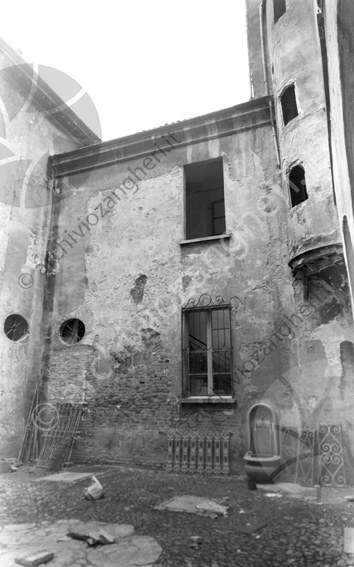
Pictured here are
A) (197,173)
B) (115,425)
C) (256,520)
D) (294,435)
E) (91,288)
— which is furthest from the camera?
(197,173)

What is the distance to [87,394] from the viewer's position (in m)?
9.00

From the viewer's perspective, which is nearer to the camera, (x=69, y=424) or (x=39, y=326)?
(x=69, y=424)

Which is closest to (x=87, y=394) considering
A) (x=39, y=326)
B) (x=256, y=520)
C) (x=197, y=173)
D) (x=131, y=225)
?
(x=39, y=326)

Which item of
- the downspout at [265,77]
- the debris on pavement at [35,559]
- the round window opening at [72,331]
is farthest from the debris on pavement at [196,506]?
the downspout at [265,77]

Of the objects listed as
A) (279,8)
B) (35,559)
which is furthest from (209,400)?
(279,8)

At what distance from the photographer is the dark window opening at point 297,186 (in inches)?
323

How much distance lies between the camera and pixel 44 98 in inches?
421

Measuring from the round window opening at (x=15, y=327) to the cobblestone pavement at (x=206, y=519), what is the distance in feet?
10.5

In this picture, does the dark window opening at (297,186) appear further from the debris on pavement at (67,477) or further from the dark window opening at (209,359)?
the debris on pavement at (67,477)

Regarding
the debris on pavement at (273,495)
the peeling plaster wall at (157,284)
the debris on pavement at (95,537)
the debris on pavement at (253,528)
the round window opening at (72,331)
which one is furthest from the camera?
the round window opening at (72,331)

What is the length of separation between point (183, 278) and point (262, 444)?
376 centimetres

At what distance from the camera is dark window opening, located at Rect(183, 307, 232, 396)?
8.25m

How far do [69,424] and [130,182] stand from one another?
607 centimetres

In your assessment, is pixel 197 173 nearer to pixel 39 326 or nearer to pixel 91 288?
pixel 91 288
